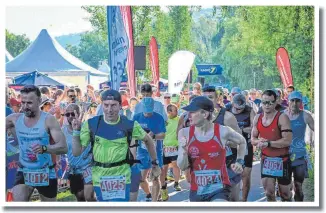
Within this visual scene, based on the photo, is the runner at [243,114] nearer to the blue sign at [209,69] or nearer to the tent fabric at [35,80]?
the blue sign at [209,69]

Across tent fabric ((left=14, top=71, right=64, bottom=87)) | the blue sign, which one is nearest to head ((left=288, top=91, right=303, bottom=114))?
the blue sign

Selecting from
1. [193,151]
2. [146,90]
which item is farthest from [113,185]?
[146,90]

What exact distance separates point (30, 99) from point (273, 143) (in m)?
3.06

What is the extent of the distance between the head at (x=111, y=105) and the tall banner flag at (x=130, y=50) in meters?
2.45

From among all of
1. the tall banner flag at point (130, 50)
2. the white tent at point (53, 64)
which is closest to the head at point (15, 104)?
the white tent at point (53, 64)

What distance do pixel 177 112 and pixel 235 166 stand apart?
4200 millimetres

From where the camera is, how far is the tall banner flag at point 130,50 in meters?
9.94

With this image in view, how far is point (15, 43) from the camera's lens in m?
10.1

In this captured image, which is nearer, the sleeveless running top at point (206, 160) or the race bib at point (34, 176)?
the sleeveless running top at point (206, 160)

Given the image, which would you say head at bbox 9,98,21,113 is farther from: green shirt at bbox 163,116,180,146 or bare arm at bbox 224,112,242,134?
bare arm at bbox 224,112,242,134

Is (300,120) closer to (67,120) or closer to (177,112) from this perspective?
(177,112)

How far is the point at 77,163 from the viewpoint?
9.14 m

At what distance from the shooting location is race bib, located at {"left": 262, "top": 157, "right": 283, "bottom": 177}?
9445 millimetres

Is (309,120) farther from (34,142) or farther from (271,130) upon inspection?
(34,142)
